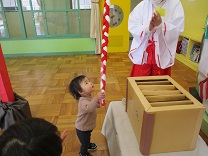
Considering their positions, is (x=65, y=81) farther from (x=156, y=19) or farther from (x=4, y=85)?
(x=156, y=19)

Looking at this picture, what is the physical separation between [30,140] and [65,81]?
2.05 meters

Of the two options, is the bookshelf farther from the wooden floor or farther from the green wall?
the green wall

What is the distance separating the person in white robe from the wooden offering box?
43 cm

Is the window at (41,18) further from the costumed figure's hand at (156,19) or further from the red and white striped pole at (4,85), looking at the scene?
the costumed figure's hand at (156,19)

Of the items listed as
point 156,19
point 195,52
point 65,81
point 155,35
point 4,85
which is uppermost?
point 156,19

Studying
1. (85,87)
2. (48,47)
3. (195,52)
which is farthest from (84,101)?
(48,47)

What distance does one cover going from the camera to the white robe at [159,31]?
3.62 feet

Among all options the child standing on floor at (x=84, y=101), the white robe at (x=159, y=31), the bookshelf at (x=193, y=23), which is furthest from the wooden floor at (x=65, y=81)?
the white robe at (x=159, y=31)

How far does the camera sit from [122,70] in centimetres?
287

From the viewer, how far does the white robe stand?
43.5 inches

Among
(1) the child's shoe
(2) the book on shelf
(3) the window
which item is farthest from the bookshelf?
(1) the child's shoe

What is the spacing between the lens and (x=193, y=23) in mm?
3098

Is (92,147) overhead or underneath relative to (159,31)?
underneath

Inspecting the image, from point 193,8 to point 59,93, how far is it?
266cm
